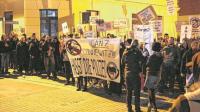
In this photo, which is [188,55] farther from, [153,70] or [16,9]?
[16,9]

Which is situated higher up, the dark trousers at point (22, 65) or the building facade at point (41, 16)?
the building facade at point (41, 16)

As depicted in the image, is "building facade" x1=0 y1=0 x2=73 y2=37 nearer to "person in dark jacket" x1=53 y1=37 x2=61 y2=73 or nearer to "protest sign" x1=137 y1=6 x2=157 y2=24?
"person in dark jacket" x1=53 y1=37 x2=61 y2=73

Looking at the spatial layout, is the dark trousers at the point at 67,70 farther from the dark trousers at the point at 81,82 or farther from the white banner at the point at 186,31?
the white banner at the point at 186,31

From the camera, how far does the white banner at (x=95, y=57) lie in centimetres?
1401

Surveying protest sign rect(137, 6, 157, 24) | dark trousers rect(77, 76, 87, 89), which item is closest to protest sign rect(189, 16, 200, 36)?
protest sign rect(137, 6, 157, 24)

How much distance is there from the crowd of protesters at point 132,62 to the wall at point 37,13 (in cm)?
664

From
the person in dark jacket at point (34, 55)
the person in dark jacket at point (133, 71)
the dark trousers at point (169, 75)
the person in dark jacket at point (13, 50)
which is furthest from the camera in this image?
the person in dark jacket at point (13, 50)

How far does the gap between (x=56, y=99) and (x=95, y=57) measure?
1.93 m

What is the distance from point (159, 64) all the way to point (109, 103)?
238 cm

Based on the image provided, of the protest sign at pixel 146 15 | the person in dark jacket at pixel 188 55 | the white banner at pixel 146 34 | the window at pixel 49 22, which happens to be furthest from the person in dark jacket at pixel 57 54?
the window at pixel 49 22

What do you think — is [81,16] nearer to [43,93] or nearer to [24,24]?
[24,24]

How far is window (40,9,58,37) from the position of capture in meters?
28.6

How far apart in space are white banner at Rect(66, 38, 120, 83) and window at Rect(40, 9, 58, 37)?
499 inches

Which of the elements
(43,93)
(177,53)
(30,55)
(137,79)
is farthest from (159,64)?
(30,55)
